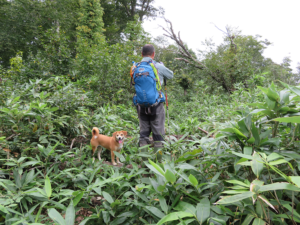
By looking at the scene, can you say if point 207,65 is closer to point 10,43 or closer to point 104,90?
point 104,90

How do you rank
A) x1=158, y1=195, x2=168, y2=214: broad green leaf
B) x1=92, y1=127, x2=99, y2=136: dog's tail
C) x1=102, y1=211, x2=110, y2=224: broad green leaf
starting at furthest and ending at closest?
x1=92, y1=127, x2=99, y2=136: dog's tail
x1=102, y1=211, x2=110, y2=224: broad green leaf
x1=158, y1=195, x2=168, y2=214: broad green leaf

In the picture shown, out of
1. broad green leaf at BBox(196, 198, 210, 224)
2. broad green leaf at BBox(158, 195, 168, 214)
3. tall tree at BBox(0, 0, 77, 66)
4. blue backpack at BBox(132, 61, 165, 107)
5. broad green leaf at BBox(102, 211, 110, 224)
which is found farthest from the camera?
tall tree at BBox(0, 0, 77, 66)

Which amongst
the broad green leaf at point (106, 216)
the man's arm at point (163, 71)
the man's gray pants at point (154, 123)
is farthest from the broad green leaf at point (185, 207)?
the man's arm at point (163, 71)

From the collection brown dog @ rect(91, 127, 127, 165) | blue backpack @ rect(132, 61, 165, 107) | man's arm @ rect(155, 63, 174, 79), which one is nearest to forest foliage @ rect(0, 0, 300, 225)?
brown dog @ rect(91, 127, 127, 165)

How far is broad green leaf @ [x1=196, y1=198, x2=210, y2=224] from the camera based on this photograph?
109 cm

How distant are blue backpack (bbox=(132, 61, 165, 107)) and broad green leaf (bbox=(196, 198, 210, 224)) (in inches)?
70.7

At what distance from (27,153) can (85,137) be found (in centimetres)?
93

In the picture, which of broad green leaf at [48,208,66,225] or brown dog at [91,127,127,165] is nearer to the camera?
broad green leaf at [48,208,66,225]

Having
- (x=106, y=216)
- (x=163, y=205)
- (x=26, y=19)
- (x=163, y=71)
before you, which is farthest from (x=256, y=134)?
(x=26, y=19)

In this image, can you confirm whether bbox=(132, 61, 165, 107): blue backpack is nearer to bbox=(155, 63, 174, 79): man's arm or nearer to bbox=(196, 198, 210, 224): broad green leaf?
bbox=(155, 63, 174, 79): man's arm

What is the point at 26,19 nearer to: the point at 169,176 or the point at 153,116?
the point at 153,116

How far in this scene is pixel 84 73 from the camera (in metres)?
6.14

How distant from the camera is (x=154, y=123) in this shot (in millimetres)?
2980

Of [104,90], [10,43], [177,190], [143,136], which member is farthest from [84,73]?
[10,43]
